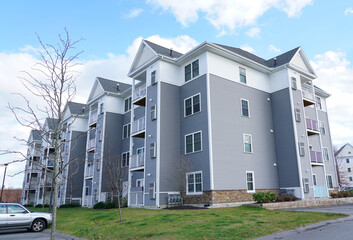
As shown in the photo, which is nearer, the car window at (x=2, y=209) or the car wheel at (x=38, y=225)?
the car window at (x=2, y=209)

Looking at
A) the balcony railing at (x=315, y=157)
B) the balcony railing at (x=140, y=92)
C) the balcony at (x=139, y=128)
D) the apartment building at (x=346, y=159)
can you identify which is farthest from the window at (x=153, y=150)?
the apartment building at (x=346, y=159)

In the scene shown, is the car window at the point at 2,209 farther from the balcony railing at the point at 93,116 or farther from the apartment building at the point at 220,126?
the balcony railing at the point at 93,116

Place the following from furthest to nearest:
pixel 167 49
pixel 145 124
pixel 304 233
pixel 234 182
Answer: pixel 167 49
pixel 145 124
pixel 234 182
pixel 304 233

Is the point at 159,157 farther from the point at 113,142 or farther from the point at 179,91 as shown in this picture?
the point at 113,142

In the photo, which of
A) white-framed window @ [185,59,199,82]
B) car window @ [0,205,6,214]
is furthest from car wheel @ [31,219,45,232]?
white-framed window @ [185,59,199,82]

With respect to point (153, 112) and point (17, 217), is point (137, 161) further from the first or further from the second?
point (17, 217)

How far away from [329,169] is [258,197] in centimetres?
1566

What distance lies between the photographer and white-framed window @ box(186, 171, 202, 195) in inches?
836

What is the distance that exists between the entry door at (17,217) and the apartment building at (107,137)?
554 inches

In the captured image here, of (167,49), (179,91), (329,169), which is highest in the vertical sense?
(167,49)

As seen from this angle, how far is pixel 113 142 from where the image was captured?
105ft

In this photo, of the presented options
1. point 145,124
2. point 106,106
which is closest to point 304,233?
point 145,124

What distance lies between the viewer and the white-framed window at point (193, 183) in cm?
2125

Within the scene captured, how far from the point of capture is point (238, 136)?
2298 centimetres
